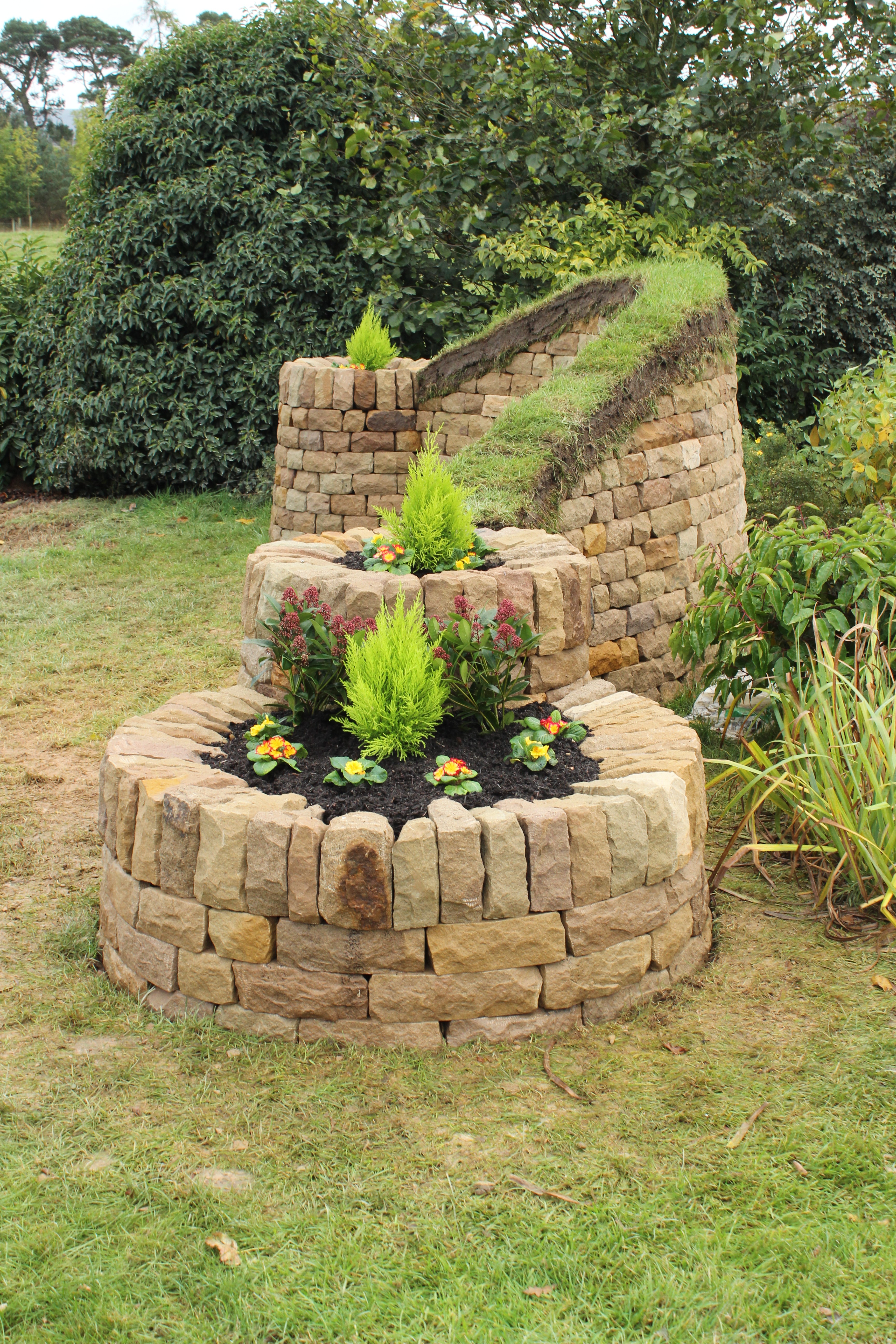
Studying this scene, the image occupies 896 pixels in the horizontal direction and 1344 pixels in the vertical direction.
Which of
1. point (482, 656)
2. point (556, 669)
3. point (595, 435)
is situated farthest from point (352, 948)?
point (595, 435)

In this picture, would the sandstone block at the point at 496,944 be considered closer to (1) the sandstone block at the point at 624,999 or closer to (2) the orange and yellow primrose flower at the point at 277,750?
(1) the sandstone block at the point at 624,999

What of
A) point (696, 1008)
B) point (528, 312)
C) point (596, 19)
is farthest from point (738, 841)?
point (596, 19)

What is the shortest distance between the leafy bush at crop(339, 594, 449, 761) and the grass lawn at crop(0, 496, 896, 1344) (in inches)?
39.9

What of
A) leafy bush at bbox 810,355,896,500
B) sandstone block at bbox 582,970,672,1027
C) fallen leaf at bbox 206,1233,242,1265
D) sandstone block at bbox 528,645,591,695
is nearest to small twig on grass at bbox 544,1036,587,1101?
sandstone block at bbox 582,970,672,1027

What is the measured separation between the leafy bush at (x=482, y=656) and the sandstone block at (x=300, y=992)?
1093 millimetres

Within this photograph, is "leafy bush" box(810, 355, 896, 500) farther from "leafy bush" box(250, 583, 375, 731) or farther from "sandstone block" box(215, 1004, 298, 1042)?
"sandstone block" box(215, 1004, 298, 1042)

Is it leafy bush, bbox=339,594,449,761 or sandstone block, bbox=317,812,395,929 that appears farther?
leafy bush, bbox=339,594,449,761

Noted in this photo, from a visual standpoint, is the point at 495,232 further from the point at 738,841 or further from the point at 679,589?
the point at 738,841

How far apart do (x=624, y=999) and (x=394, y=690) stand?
1.21m

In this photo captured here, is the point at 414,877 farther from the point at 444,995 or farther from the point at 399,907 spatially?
the point at 444,995

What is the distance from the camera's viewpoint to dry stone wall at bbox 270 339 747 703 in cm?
627

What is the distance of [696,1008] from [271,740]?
1.63 meters

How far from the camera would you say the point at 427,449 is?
8.27 meters

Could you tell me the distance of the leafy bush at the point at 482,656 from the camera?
3.79 metres
